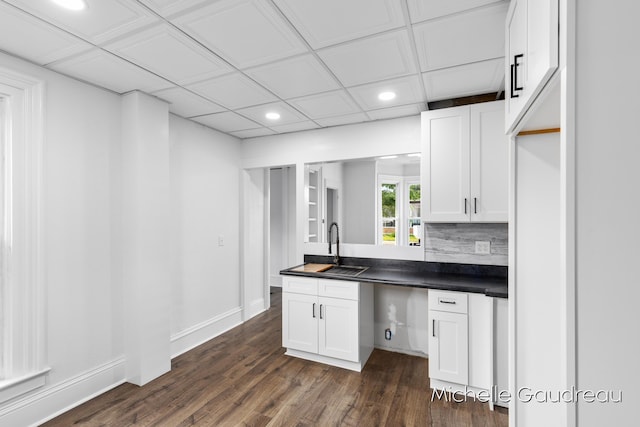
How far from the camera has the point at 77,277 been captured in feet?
7.55

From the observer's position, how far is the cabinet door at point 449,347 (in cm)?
233

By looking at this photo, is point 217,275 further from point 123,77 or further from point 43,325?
point 123,77

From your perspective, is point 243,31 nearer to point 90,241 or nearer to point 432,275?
point 90,241

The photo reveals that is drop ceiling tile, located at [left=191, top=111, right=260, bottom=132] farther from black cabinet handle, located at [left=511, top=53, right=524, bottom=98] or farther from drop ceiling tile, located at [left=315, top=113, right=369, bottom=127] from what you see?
black cabinet handle, located at [left=511, top=53, right=524, bottom=98]

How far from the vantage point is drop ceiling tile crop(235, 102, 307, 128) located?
285 cm

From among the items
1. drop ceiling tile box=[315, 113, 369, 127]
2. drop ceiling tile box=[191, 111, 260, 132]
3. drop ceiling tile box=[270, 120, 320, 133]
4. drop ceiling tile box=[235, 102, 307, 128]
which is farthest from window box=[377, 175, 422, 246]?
drop ceiling tile box=[191, 111, 260, 132]

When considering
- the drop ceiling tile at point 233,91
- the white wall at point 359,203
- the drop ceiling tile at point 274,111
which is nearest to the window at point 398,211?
the white wall at point 359,203

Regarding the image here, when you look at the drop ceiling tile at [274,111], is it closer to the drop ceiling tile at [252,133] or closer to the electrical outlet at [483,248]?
the drop ceiling tile at [252,133]

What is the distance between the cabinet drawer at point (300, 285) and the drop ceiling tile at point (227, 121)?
1.72 meters

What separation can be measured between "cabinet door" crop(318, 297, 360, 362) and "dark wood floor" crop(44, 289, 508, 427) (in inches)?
6.5

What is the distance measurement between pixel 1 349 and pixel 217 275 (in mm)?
1857
